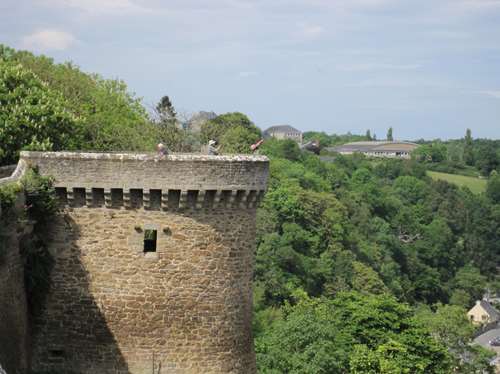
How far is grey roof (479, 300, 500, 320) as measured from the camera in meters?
136

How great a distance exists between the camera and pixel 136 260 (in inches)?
827

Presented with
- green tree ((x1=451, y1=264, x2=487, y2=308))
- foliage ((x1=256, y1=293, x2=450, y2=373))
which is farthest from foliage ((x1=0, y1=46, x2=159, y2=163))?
green tree ((x1=451, y1=264, x2=487, y2=308))

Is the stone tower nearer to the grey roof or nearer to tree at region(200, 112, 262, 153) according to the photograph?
tree at region(200, 112, 262, 153)

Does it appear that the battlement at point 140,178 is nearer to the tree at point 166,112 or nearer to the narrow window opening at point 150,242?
the narrow window opening at point 150,242

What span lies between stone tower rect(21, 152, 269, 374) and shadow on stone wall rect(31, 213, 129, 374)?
24mm

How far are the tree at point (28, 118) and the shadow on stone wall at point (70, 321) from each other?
25.8ft

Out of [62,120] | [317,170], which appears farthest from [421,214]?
[62,120]

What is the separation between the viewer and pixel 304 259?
313 ft

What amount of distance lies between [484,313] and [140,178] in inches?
4818

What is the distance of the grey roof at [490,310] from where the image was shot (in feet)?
445

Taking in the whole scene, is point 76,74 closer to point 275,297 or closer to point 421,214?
point 275,297

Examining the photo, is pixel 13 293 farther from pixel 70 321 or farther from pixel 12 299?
pixel 70 321

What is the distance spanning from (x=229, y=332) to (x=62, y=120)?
1265cm

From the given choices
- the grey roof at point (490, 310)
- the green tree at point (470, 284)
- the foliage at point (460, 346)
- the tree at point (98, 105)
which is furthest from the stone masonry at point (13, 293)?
the green tree at point (470, 284)
